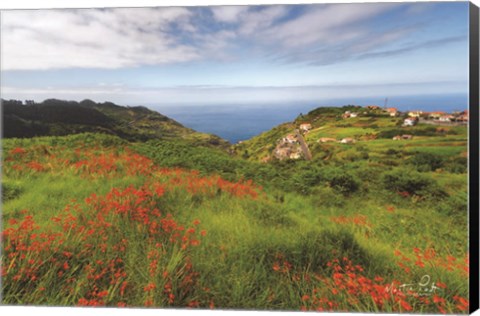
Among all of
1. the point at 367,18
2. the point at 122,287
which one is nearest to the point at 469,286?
the point at 367,18

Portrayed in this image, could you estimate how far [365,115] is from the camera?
14.2 feet

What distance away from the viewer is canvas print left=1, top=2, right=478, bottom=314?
4016 mm

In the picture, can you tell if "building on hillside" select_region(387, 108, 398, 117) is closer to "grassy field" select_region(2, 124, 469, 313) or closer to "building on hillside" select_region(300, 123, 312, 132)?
"grassy field" select_region(2, 124, 469, 313)

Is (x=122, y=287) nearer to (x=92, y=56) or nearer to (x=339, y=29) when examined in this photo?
(x=92, y=56)

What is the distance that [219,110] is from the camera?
4621 mm

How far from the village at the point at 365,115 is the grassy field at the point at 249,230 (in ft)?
0.32

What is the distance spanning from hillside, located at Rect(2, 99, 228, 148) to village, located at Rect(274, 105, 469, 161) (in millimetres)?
823

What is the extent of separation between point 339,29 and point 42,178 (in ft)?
14.0

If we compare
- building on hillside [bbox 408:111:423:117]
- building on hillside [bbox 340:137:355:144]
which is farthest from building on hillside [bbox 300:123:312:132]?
building on hillside [bbox 408:111:423:117]

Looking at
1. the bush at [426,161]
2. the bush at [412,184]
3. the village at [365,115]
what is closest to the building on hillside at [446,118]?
the village at [365,115]

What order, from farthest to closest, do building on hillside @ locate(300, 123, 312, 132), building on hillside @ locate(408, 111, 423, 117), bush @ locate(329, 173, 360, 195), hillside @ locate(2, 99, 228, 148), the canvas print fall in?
hillside @ locate(2, 99, 228, 148) < building on hillside @ locate(300, 123, 312, 132) < bush @ locate(329, 173, 360, 195) < building on hillside @ locate(408, 111, 423, 117) < the canvas print

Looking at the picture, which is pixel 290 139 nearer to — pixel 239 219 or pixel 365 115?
pixel 365 115

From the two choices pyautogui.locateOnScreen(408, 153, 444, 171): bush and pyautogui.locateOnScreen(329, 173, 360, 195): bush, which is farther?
pyautogui.locateOnScreen(329, 173, 360, 195): bush

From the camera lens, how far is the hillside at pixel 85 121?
4.61 metres
